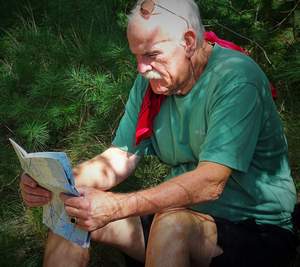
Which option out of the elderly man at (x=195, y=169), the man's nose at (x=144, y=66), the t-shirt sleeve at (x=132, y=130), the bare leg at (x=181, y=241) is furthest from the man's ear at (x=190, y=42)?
the bare leg at (x=181, y=241)

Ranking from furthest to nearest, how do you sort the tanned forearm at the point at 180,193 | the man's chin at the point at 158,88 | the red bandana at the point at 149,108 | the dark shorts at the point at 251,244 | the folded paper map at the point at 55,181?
the red bandana at the point at 149,108 < the man's chin at the point at 158,88 < the dark shorts at the point at 251,244 < the tanned forearm at the point at 180,193 < the folded paper map at the point at 55,181

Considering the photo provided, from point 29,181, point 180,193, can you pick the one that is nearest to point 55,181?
point 29,181

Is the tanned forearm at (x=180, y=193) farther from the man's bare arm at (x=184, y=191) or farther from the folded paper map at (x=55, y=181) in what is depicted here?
the folded paper map at (x=55, y=181)

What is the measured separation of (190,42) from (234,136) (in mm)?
418

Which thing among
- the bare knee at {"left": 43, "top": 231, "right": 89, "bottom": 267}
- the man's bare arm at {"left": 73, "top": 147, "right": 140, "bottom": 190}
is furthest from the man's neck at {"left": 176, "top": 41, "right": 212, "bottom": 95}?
the bare knee at {"left": 43, "top": 231, "right": 89, "bottom": 267}

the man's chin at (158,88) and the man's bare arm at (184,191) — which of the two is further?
the man's chin at (158,88)

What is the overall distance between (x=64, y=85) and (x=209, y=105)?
91.7 inches

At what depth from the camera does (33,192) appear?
2348mm

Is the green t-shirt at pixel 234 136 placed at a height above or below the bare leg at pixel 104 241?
above

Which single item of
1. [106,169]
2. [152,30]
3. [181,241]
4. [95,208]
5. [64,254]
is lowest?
[64,254]

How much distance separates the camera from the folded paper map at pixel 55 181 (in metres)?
1.95

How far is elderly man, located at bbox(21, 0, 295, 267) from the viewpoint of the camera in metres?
2.10

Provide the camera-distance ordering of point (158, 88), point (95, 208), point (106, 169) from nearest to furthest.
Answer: point (95, 208) < point (158, 88) < point (106, 169)

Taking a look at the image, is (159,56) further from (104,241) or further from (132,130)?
(104,241)
